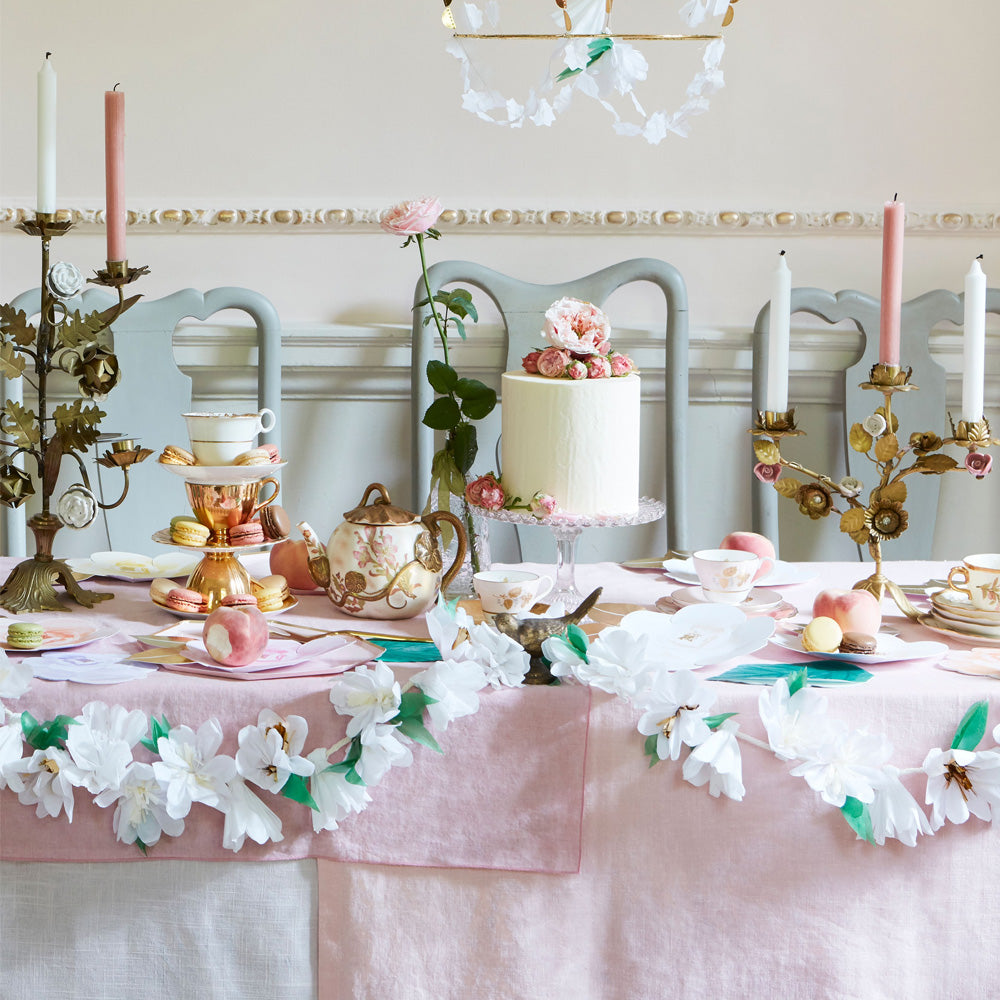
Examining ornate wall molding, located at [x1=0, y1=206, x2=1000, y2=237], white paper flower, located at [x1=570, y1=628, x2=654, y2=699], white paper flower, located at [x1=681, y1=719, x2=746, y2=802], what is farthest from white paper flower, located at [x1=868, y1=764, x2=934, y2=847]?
ornate wall molding, located at [x1=0, y1=206, x2=1000, y2=237]

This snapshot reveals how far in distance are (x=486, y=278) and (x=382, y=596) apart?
0.90 metres

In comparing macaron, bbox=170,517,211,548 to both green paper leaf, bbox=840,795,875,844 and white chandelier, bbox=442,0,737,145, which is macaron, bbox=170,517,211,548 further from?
green paper leaf, bbox=840,795,875,844

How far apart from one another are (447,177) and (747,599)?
1.14m

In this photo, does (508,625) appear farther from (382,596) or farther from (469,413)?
(469,413)

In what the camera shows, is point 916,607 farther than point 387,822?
Yes

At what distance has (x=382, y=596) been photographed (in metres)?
1.09

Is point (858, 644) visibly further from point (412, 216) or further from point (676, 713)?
point (412, 216)

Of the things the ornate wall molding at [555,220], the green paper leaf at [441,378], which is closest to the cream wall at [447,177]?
the ornate wall molding at [555,220]

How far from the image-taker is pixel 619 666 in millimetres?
872

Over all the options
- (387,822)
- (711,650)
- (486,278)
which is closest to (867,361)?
(486,278)

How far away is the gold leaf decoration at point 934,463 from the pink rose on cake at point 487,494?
42cm

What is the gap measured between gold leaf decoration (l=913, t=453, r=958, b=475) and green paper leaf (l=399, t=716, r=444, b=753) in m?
0.54

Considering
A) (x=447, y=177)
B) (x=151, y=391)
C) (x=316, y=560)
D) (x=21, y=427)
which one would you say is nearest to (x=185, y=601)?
(x=316, y=560)

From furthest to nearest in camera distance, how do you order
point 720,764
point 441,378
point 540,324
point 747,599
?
1. point 540,324
2. point 441,378
3. point 747,599
4. point 720,764
